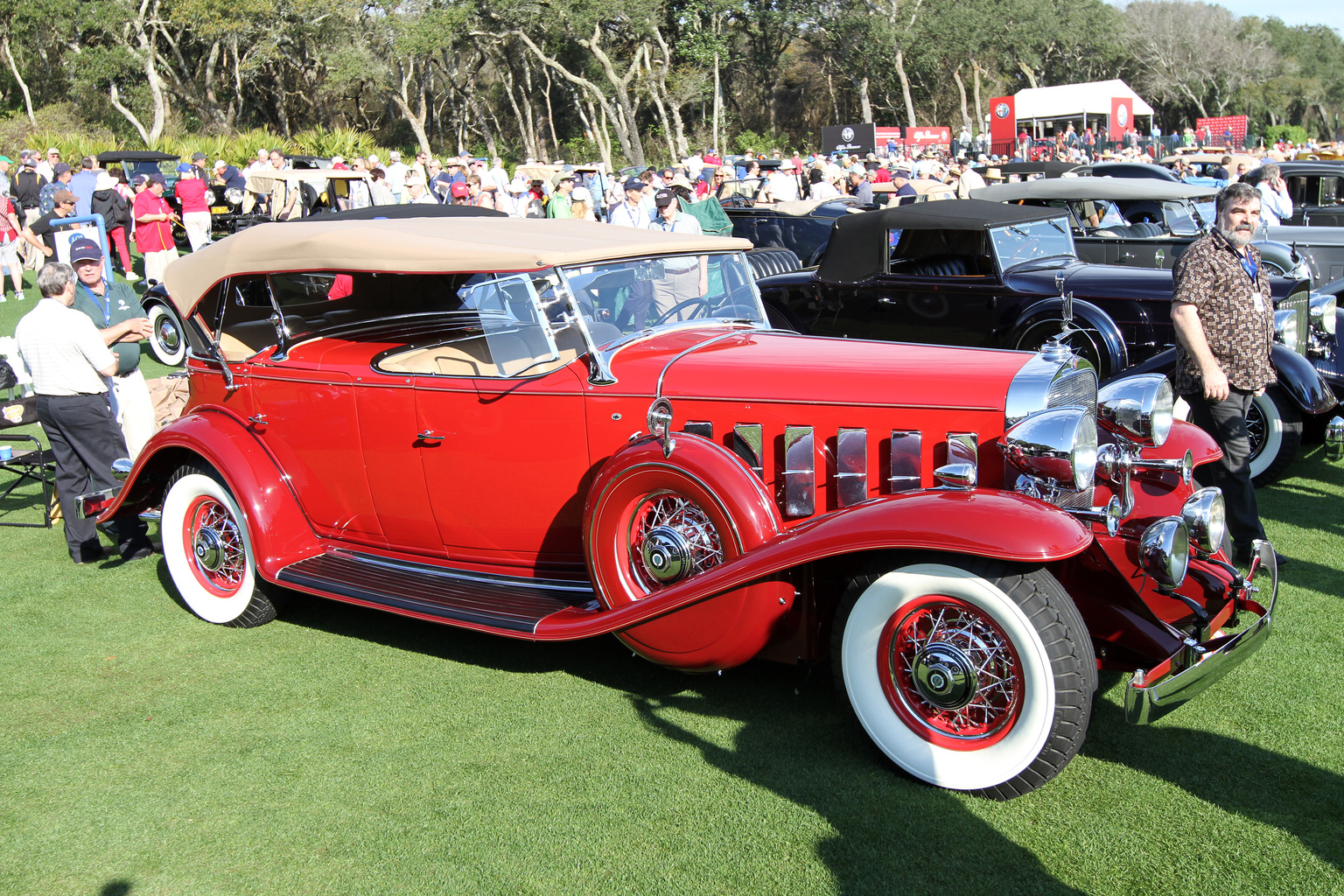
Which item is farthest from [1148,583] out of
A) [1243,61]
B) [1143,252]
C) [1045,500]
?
[1243,61]

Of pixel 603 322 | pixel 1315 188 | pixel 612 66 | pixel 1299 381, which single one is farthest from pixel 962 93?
pixel 603 322

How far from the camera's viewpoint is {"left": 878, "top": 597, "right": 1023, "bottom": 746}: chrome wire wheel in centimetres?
302

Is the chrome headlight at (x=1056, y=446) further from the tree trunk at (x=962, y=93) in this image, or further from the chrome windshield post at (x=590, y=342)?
the tree trunk at (x=962, y=93)

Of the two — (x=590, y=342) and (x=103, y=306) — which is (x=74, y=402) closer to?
(x=103, y=306)

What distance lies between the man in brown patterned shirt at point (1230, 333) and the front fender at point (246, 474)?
13.6 ft

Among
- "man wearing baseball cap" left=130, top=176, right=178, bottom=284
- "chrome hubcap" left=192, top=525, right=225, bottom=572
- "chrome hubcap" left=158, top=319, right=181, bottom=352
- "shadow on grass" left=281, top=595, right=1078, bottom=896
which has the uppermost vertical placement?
"man wearing baseball cap" left=130, top=176, right=178, bottom=284

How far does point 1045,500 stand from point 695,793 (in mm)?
Answer: 1460

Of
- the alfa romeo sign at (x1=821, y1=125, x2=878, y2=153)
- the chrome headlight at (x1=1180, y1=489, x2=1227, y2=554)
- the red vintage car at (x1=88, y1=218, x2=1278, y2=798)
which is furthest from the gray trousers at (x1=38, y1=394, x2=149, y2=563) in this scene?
the alfa romeo sign at (x1=821, y1=125, x2=878, y2=153)

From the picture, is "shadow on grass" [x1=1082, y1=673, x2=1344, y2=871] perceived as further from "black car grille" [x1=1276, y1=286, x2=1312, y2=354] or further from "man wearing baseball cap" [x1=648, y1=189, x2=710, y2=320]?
"black car grille" [x1=1276, y1=286, x2=1312, y2=354]

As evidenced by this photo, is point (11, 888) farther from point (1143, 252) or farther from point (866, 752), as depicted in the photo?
point (1143, 252)

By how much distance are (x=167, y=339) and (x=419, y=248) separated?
8365 mm

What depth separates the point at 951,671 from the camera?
304 cm

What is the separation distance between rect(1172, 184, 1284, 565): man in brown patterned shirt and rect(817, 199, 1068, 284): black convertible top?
3732 mm

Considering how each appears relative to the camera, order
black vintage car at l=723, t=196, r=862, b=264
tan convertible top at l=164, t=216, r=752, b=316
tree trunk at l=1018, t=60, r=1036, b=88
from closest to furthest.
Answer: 1. tan convertible top at l=164, t=216, r=752, b=316
2. black vintage car at l=723, t=196, r=862, b=264
3. tree trunk at l=1018, t=60, r=1036, b=88
